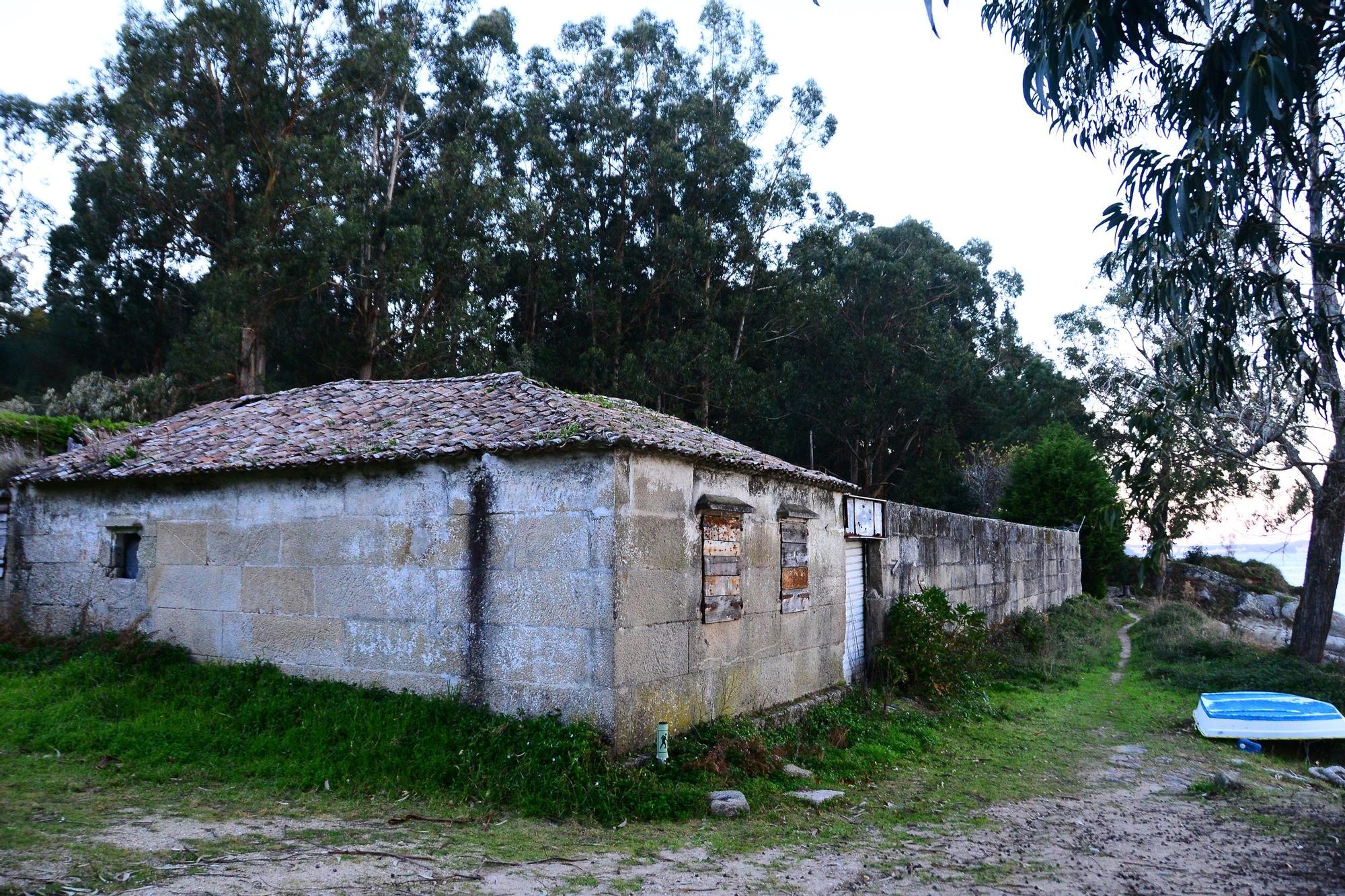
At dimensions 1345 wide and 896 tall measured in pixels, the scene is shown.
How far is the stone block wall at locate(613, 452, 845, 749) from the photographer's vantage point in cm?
714

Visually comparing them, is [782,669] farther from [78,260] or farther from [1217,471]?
[78,260]

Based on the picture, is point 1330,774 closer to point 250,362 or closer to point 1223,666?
point 1223,666

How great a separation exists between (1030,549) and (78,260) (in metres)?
24.2

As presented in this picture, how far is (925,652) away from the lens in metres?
11.6

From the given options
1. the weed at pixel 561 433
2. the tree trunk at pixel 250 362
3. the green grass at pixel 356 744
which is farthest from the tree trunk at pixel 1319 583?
the tree trunk at pixel 250 362

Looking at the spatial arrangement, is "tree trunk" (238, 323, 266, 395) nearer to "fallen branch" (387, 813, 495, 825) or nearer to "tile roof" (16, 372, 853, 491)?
"tile roof" (16, 372, 853, 491)

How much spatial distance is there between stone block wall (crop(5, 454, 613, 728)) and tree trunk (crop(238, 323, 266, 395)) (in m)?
11.2

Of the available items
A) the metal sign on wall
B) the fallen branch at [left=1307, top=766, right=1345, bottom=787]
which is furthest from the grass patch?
the metal sign on wall

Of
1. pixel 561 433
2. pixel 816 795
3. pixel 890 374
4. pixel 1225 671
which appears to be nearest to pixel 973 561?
pixel 1225 671

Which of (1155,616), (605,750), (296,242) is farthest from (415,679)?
(1155,616)

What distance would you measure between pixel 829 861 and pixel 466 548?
3663 mm

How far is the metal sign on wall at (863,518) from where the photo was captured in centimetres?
1129

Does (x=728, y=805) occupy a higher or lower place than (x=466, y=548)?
lower

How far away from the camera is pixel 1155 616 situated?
68.8 feet
